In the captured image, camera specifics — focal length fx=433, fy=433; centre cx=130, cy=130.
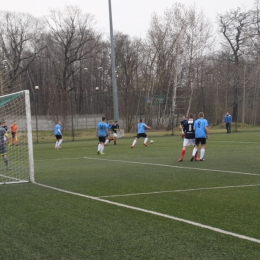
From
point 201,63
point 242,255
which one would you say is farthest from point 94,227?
point 201,63

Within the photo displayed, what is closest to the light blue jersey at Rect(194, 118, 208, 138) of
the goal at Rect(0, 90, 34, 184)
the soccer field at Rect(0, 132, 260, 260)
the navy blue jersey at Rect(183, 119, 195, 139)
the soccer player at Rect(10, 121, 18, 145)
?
the navy blue jersey at Rect(183, 119, 195, 139)

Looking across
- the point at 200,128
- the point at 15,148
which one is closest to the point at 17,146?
the point at 15,148

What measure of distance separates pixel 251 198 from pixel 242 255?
3553 mm

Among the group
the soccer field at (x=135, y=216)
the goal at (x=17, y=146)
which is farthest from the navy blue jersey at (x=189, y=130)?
the goal at (x=17, y=146)

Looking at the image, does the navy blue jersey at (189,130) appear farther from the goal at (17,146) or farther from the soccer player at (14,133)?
the soccer player at (14,133)

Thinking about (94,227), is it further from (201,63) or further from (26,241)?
(201,63)

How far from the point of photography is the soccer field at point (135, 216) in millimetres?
5344

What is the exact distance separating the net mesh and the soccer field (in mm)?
1554

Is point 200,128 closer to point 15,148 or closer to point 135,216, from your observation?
point 15,148

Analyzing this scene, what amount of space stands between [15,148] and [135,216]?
1190 centimetres

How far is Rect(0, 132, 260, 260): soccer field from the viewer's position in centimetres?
534

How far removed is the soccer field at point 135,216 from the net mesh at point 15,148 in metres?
1.55

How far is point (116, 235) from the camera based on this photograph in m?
6.02

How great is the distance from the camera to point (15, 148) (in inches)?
709
